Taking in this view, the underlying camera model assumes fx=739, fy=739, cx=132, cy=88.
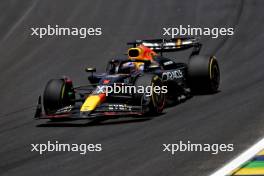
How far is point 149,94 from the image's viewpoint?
1388 centimetres

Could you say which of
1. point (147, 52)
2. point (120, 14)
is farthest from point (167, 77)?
point (120, 14)

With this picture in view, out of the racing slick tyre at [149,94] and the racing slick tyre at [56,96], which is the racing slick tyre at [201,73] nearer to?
the racing slick tyre at [149,94]

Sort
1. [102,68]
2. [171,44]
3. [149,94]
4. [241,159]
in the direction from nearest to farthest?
[241,159], [149,94], [171,44], [102,68]

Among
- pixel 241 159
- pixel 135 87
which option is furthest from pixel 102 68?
pixel 241 159

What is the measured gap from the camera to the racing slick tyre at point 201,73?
52.3 ft

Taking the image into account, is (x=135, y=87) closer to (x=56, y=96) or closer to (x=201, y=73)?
(x=56, y=96)

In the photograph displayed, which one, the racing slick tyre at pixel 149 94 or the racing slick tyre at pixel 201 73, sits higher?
the racing slick tyre at pixel 201 73

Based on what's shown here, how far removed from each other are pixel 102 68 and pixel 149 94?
712cm

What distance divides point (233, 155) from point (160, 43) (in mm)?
7571

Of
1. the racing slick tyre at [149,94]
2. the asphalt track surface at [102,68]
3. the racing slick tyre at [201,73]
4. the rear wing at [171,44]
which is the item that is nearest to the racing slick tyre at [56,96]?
the asphalt track surface at [102,68]

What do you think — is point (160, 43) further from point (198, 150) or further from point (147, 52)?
point (198, 150)

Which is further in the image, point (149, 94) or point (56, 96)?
point (56, 96)

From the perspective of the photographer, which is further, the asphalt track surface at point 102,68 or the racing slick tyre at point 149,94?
the racing slick tyre at point 149,94

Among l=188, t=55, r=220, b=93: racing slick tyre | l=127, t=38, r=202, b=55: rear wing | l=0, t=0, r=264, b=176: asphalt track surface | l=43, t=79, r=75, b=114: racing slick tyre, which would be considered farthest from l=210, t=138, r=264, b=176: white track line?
l=127, t=38, r=202, b=55: rear wing
